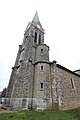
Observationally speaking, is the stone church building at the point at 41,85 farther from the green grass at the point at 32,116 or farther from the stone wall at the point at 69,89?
the green grass at the point at 32,116

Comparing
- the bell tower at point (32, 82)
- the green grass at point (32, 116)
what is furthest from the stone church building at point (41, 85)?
the green grass at point (32, 116)

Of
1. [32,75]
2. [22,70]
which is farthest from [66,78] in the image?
[22,70]

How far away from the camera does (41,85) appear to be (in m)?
18.0

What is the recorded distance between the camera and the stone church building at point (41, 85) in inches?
653

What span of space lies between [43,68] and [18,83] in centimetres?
472

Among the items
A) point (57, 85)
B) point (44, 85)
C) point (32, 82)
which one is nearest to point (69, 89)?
point (57, 85)

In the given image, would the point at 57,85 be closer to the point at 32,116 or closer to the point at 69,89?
the point at 69,89

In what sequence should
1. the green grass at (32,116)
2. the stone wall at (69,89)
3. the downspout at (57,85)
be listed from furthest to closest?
the stone wall at (69,89)
the downspout at (57,85)
the green grass at (32,116)

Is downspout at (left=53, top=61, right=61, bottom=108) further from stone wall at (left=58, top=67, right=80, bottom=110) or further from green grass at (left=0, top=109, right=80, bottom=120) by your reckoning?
green grass at (left=0, top=109, right=80, bottom=120)

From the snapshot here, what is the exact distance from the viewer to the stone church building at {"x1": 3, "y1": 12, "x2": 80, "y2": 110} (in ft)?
54.4

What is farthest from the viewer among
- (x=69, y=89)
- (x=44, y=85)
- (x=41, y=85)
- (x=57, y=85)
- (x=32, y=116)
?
(x=69, y=89)

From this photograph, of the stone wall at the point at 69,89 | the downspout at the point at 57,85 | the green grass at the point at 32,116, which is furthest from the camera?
the stone wall at the point at 69,89

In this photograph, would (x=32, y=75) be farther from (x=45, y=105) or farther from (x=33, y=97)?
(x=45, y=105)

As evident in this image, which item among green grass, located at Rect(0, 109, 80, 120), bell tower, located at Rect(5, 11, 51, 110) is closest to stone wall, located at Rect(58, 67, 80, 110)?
bell tower, located at Rect(5, 11, 51, 110)
